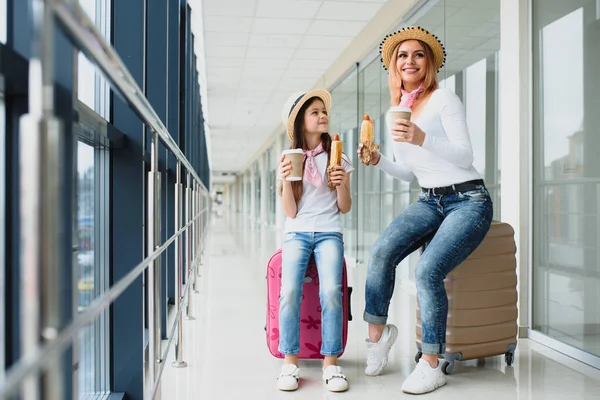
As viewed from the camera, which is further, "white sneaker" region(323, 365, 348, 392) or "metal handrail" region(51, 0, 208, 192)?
"white sneaker" region(323, 365, 348, 392)

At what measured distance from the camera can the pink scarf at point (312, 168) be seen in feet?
8.30

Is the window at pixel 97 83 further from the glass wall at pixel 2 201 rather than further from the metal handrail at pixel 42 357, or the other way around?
the metal handrail at pixel 42 357

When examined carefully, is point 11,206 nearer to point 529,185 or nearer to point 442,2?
point 529,185

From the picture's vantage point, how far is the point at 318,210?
2.53 metres

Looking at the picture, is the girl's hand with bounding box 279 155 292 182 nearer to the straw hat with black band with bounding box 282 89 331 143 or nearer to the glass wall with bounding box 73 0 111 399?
the straw hat with black band with bounding box 282 89 331 143

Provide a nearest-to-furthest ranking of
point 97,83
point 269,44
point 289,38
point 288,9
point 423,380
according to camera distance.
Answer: point 97,83
point 423,380
point 288,9
point 289,38
point 269,44

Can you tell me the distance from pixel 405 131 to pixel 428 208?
484mm

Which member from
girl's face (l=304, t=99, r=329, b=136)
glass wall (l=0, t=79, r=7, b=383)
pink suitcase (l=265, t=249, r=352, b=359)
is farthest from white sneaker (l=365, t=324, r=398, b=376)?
glass wall (l=0, t=79, r=7, b=383)

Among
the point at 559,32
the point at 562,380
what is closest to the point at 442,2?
the point at 559,32

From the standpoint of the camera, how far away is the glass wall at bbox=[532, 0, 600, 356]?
109 inches

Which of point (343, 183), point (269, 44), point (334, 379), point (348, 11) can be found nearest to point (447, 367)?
point (334, 379)

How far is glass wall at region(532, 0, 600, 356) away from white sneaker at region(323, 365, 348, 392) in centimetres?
129

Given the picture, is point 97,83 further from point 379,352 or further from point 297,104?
point 379,352

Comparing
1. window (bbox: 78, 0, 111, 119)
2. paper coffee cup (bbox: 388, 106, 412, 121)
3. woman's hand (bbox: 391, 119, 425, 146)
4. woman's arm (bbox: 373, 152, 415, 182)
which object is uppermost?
window (bbox: 78, 0, 111, 119)
